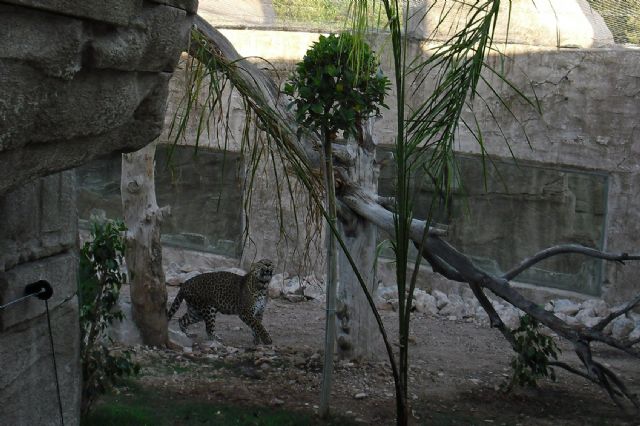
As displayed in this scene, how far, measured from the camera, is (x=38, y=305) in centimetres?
354

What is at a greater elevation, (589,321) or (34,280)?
(34,280)

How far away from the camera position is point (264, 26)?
10.9 meters

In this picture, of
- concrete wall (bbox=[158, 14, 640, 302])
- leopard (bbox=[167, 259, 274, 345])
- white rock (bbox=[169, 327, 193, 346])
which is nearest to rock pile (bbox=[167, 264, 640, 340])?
concrete wall (bbox=[158, 14, 640, 302])

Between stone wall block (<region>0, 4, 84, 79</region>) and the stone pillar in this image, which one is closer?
stone wall block (<region>0, 4, 84, 79</region>)

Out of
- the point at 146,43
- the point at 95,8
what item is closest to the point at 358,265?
the point at 146,43

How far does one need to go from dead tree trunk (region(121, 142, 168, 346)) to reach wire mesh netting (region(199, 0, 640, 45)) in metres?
3.36

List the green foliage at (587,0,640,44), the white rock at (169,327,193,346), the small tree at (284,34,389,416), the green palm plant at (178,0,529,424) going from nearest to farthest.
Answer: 1. the green palm plant at (178,0,529,424)
2. the small tree at (284,34,389,416)
3. the white rock at (169,327,193,346)
4. the green foliage at (587,0,640,44)

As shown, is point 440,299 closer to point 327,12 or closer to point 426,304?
point 426,304

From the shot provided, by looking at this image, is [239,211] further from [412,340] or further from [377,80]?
[377,80]

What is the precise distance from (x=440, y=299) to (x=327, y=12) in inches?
157

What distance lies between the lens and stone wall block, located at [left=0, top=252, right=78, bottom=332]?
11.1 feet

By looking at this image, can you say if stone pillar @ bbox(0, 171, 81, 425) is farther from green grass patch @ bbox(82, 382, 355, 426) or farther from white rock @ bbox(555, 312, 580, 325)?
white rock @ bbox(555, 312, 580, 325)

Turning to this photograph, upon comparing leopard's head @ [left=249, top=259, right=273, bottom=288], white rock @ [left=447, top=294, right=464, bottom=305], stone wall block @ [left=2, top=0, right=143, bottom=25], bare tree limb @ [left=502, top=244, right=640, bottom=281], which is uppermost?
stone wall block @ [left=2, top=0, right=143, bottom=25]

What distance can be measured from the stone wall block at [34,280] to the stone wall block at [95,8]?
1.19 meters
